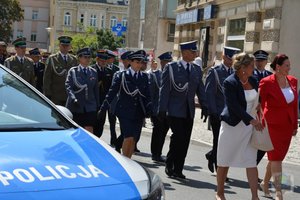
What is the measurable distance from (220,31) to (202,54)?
2.86m

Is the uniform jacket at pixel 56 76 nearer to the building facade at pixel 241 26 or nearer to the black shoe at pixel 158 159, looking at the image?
the black shoe at pixel 158 159

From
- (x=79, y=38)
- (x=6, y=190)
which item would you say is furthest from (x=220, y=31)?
(x=79, y=38)

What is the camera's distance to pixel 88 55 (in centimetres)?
983

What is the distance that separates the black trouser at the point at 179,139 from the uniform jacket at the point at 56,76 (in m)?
2.86

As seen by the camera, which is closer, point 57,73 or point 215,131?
point 215,131

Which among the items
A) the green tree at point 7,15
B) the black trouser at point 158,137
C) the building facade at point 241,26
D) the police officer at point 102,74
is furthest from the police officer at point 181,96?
the green tree at point 7,15

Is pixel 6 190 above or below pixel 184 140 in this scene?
above

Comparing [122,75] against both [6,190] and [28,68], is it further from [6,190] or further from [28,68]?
[6,190]

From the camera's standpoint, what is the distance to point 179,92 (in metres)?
8.84

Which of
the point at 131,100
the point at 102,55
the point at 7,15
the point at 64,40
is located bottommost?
the point at 131,100

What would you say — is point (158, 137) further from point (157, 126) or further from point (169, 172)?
point (169, 172)

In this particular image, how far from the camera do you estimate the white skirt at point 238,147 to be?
274 inches

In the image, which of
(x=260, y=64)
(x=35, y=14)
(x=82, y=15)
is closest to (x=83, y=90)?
(x=260, y=64)

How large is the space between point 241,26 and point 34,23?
85.6 meters
